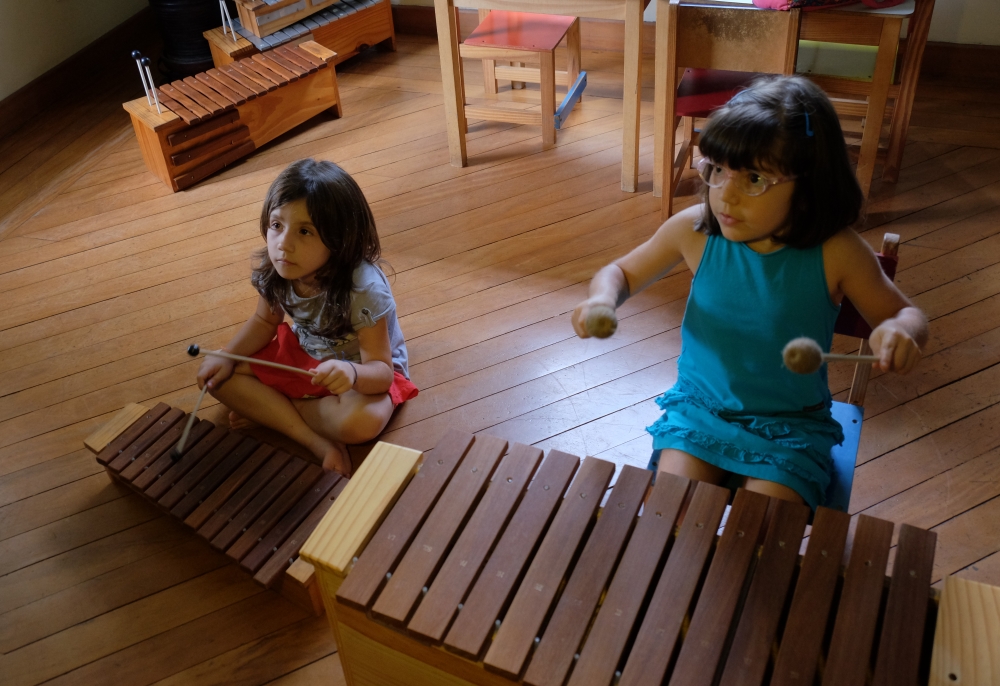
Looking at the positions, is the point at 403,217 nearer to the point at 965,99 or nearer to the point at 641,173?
the point at 641,173

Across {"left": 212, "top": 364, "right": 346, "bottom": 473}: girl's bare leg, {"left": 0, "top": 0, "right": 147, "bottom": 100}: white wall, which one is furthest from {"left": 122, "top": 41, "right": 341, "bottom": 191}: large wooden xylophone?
{"left": 212, "top": 364, "right": 346, "bottom": 473}: girl's bare leg

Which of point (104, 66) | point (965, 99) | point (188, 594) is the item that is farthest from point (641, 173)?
point (104, 66)

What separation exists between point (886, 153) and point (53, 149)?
3.80 m

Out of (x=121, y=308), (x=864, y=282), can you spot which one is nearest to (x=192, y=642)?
(x=121, y=308)

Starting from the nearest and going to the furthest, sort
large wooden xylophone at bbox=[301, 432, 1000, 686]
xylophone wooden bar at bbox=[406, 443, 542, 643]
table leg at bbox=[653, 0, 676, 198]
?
large wooden xylophone at bbox=[301, 432, 1000, 686] < xylophone wooden bar at bbox=[406, 443, 542, 643] < table leg at bbox=[653, 0, 676, 198]

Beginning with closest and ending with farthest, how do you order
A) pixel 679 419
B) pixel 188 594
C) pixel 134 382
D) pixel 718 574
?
pixel 718 574, pixel 679 419, pixel 188 594, pixel 134 382

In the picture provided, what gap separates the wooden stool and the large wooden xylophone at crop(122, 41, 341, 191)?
0.81m

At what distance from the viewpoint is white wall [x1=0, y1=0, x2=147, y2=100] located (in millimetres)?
4551

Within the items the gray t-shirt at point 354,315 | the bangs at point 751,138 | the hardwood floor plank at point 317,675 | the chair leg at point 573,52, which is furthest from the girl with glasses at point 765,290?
the chair leg at point 573,52

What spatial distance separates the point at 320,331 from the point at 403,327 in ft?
1.82

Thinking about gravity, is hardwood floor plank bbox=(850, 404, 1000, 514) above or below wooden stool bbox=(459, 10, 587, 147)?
below

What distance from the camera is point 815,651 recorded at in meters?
1.46

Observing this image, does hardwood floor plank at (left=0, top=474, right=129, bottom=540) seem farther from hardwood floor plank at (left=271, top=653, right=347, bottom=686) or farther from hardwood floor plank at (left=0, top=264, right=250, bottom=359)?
hardwood floor plank at (left=271, top=653, right=347, bottom=686)

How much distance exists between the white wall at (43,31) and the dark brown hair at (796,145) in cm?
407
